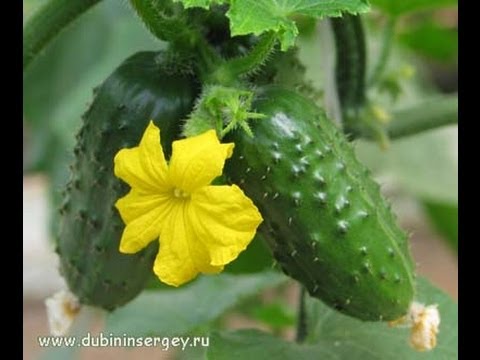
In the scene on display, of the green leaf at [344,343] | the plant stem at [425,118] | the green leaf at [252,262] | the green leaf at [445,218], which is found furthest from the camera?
the green leaf at [445,218]

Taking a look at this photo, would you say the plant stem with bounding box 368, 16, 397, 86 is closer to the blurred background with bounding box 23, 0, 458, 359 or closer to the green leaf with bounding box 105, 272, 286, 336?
the blurred background with bounding box 23, 0, 458, 359

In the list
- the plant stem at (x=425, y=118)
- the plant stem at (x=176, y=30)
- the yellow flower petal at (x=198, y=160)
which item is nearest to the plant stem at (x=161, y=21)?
the plant stem at (x=176, y=30)

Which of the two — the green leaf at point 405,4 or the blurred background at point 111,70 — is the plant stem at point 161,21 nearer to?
the green leaf at point 405,4

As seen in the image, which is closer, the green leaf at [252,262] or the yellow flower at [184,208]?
the yellow flower at [184,208]

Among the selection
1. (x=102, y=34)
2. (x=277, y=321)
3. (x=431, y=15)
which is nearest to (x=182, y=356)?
(x=277, y=321)

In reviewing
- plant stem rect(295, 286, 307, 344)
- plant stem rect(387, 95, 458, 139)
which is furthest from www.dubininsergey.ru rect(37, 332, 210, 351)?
plant stem rect(387, 95, 458, 139)
